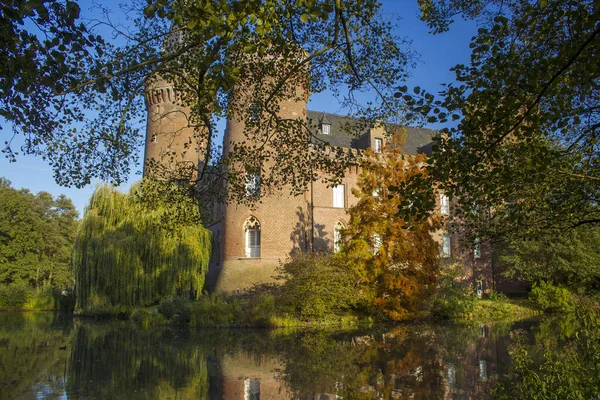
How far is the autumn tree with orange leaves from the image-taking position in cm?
2133

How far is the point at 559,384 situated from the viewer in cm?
524

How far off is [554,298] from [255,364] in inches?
877

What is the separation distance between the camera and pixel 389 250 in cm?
2169

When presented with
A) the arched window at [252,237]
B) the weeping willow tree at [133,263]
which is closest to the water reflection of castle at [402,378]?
the weeping willow tree at [133,263]

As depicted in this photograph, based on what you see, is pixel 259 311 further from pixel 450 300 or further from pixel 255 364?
pixel 450 300

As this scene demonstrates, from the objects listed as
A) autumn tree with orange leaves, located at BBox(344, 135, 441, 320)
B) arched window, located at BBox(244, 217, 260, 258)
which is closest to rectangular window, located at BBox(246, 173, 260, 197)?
autumn tree with orange leaves, located at BBox(344, 135, 441, 320)

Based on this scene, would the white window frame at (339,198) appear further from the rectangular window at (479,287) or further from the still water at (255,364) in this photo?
the still water at (255,364)

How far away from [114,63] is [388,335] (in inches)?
521

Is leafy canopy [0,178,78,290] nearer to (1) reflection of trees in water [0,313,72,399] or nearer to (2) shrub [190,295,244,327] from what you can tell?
(1) reflection of trees in water [0,313,72,399]

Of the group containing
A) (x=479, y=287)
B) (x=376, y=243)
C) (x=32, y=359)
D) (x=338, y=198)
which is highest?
(x=338, y=198)

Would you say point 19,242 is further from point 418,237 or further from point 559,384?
point 559,384

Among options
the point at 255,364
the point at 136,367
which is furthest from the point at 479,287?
the point at 136,367

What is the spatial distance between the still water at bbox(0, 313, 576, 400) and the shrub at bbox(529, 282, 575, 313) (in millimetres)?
9963

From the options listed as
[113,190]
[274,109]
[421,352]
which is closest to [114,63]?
[274,109]
